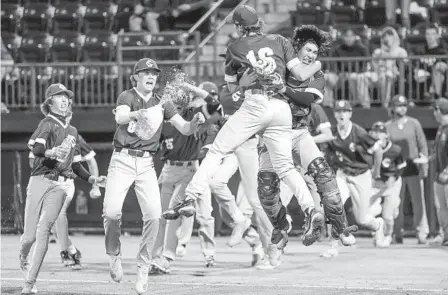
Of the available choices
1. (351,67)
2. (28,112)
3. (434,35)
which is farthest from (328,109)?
(28,112)

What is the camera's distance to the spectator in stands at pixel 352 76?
1786 centimetres

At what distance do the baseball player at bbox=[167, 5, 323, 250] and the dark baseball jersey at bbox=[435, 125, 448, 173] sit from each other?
6.40 meters

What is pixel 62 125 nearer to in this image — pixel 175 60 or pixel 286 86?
pixel 286 86

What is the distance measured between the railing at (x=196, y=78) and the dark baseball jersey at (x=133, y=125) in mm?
7104

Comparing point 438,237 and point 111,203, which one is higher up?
point 111,203

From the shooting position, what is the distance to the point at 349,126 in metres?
15.5

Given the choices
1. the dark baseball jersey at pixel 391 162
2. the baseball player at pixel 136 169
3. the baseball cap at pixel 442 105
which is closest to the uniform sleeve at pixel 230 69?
the baseball player at pixel 136 169

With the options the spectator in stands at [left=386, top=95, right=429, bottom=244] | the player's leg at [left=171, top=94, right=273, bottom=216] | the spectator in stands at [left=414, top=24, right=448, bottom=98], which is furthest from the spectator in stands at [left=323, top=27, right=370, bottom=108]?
the player's leg at [left=171, top=94, right=273, bottom=216]

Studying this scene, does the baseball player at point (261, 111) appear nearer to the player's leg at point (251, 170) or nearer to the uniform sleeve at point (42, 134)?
the uniform sleeve at point (42, 134)

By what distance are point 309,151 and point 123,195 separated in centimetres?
195

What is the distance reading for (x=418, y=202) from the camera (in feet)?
56.1

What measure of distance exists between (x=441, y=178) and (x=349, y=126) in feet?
5.11

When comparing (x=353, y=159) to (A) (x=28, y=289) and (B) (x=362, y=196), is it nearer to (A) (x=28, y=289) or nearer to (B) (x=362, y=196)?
(B) (x=362, y=196)

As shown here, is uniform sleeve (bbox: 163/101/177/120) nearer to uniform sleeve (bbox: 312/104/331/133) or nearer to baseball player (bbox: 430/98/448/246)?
uniform sleeve (bbox: 312/104/331/133)
